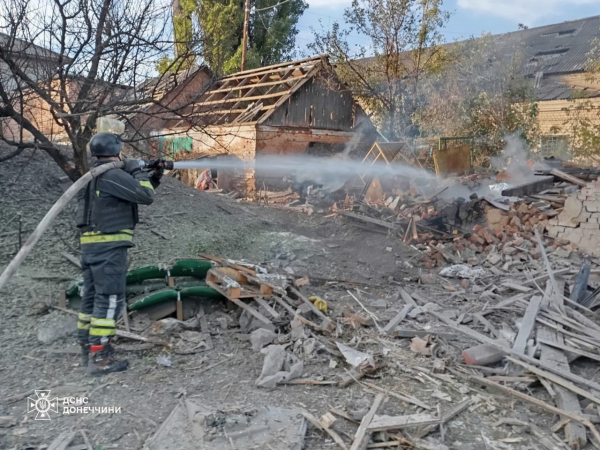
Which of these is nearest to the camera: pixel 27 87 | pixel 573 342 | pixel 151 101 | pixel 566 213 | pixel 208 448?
pixel 208 448

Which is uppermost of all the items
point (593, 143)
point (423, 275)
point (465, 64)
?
point (465, 64)

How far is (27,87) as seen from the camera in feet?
17.4

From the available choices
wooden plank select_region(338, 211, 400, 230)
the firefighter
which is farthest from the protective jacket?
wooden plank select_region(338, 211, 400, 230)

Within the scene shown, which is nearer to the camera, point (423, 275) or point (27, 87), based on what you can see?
point (27, 87)

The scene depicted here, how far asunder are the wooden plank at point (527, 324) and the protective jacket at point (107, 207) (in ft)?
12.7

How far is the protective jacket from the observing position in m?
4.05

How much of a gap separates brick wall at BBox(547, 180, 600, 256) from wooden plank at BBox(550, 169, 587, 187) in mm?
745

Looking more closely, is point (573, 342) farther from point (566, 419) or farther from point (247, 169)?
point (247, 169)

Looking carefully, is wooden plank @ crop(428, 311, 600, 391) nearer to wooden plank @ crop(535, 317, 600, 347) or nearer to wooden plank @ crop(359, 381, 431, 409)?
wooden plank @ crop(535, 317, 600, 347)

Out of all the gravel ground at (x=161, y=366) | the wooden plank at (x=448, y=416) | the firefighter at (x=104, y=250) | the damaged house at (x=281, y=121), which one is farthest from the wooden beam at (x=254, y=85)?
the wooden plank at (x=448, y=416)

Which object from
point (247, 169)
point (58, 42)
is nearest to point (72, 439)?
point (58, 42)

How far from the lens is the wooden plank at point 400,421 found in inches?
130

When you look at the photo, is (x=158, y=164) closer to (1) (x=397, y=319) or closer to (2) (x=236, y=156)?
(1) (x=397, y=319)

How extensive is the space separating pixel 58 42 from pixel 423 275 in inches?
247
